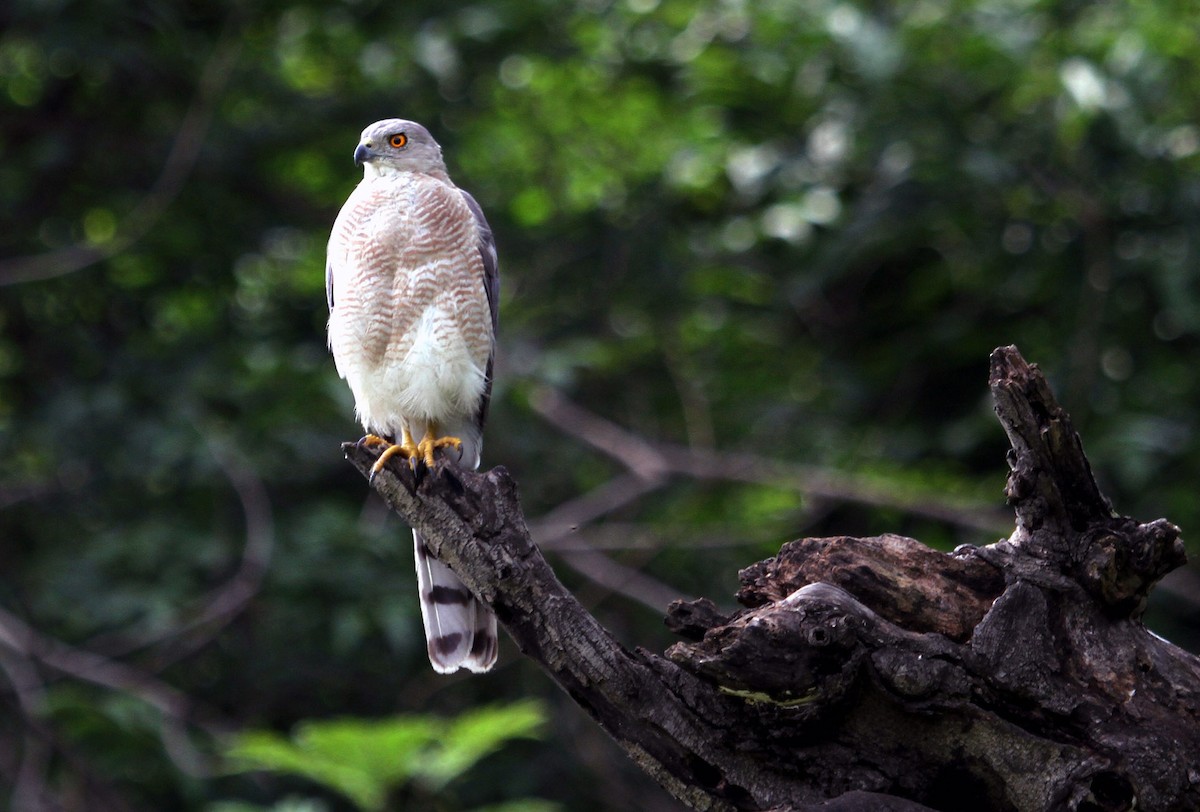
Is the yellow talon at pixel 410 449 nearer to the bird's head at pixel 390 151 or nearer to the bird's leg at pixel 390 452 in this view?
the bird's leg at pixel 390 452

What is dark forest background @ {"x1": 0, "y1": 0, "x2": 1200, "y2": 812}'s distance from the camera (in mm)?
6523

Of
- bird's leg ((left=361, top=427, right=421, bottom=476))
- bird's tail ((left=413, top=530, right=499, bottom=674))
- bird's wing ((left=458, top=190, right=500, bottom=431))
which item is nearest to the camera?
bird's leg ((left=361, top=427, right=421, bottom=476))

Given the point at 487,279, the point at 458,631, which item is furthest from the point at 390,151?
the point at 458,631

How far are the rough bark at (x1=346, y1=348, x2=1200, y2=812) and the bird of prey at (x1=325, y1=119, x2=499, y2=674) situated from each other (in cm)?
147

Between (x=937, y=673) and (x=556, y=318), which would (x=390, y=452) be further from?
(x=556, y=318)

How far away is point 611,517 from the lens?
7.45 m

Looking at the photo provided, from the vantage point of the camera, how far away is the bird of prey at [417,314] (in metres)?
4.51

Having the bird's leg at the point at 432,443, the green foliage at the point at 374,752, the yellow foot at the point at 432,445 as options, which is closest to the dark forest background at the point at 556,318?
the bird's leg at the point at 432,443

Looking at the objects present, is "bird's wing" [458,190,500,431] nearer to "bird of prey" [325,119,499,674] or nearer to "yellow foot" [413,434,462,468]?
"bird of prey" [325,119,499,674]

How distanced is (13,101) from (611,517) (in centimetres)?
394

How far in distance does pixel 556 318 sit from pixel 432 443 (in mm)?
3234

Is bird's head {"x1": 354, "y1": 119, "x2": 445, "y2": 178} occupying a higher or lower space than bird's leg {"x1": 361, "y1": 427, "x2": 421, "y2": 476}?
higher

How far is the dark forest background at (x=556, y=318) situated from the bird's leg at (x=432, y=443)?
123 cm

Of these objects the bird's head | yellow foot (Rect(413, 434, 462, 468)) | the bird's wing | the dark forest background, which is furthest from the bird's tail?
the dark forest background
